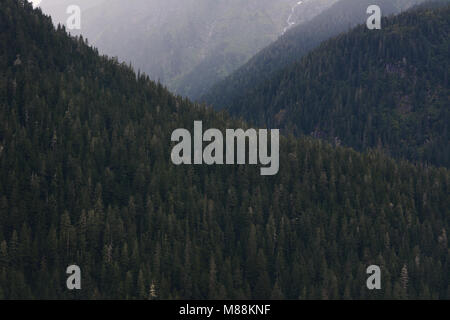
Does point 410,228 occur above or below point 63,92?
below

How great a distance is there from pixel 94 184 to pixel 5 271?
3615 cm

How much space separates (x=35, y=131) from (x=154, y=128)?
31977mm

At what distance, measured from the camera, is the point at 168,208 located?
136375 mm

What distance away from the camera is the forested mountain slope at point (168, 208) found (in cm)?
11538

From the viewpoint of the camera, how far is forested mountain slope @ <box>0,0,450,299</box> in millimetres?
115375

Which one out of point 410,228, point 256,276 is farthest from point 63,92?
point 410,228

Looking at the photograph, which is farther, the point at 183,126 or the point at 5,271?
the point at 183,126

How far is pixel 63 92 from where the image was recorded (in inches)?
6181
